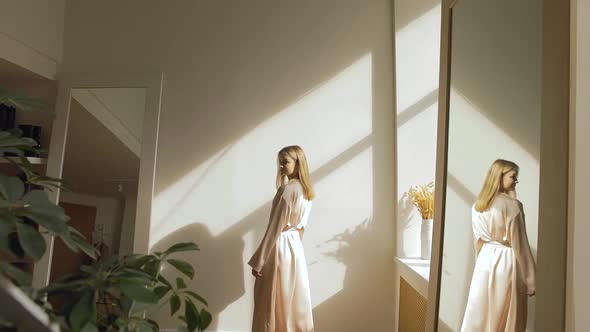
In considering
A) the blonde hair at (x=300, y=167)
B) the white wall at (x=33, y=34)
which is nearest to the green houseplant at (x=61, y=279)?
the blonde hair at (x=300, y=167)

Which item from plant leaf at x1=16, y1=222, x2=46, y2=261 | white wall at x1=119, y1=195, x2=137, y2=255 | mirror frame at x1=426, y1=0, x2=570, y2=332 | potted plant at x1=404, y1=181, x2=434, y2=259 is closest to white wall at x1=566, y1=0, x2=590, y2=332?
mirror frame at x1=426, y1=0, x2=570, y2=332

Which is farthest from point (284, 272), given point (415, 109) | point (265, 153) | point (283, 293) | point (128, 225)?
point (415, 109)

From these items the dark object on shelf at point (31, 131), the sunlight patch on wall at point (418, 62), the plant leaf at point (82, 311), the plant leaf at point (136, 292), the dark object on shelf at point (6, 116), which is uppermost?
the sunlight patch on wall at point (418, 62)

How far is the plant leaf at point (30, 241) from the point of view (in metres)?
0.88

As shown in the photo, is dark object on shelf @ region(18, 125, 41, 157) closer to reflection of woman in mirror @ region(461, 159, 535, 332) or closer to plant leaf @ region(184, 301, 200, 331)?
plant leaf @ region(184, 301, 200, 331)

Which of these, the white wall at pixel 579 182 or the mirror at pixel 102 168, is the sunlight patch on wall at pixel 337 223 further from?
the white wall at pixel 579 182

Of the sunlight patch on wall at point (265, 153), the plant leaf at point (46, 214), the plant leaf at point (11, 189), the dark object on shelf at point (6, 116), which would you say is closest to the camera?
the plant leaf at point (46, 214)

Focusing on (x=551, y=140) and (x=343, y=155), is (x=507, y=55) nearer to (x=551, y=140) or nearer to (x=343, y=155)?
(x=551, y=140)

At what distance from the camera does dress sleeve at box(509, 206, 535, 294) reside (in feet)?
3.03

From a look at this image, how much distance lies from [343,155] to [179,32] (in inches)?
67.9

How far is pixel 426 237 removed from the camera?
3.25 meters

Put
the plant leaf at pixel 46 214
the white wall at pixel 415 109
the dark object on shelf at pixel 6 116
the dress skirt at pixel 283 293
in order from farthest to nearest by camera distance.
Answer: the dark object on shelf at pixel 6 116 < the white wall at pixel 415 109 < the dress skirt at pixel 283 293 < the plant leaf at pixel 46 214

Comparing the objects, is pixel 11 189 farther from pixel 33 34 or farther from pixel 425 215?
pixel 33 34

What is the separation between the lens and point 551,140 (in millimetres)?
869
